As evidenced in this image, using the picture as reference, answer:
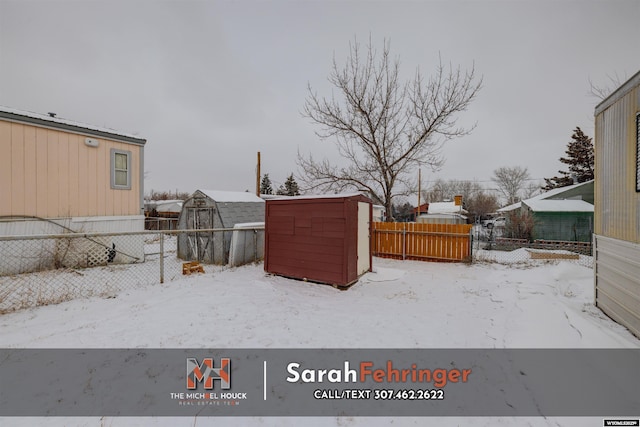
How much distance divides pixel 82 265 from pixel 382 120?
1258 centimetres

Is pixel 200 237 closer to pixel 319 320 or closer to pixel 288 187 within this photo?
pixel 319 320

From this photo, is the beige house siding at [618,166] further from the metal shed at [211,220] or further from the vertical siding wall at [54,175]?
the vertical siding wall at [54,175]

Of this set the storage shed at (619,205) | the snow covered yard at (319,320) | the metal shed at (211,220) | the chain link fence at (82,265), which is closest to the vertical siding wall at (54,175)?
the chain link fence at (82,265)

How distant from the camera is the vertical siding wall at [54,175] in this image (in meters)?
6.59

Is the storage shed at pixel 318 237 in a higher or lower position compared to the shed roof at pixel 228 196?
lower

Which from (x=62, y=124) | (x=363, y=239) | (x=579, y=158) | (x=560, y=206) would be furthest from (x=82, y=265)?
(x=579, y=158)

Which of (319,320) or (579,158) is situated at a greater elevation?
(579,158)

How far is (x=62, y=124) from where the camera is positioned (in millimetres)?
7348

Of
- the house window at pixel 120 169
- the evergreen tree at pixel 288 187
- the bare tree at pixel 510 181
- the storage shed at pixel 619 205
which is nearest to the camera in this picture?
the storage shed at pixel 619 205

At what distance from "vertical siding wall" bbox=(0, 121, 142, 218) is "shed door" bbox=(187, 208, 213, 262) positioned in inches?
92.0

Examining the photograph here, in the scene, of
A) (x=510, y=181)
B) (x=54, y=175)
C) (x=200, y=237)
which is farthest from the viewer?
(x=510, y=181)

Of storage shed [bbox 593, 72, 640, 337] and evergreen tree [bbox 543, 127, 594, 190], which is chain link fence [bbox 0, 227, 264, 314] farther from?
evergreen tree [bbox 543, 127, 594, 190]

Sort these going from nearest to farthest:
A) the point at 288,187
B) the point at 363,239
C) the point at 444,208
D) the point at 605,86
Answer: the point at 363,239, the point at 605,86, the point at 444,208, the point at 288,187

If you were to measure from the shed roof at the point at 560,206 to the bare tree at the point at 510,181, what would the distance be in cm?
3062
